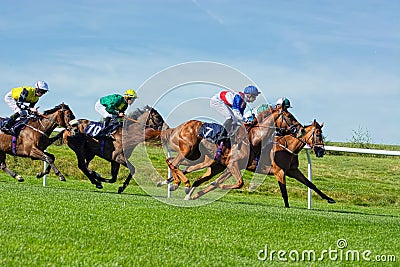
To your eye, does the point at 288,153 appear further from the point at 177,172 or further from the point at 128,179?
the point at 128,179

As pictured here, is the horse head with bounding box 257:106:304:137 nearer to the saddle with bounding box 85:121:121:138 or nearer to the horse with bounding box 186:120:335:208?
the horse with bounding box 186:120:335:208

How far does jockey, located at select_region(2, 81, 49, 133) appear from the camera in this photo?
45.8 feet

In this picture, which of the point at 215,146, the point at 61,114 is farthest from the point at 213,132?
the point at 61,114

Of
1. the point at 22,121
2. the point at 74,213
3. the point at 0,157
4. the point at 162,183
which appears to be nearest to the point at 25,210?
the point at 74,213

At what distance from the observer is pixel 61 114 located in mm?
14055

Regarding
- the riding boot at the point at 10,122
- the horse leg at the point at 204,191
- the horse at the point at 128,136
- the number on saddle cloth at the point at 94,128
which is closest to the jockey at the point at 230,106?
the horse leg at the point at 204,191

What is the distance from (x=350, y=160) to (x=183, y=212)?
17148 mm

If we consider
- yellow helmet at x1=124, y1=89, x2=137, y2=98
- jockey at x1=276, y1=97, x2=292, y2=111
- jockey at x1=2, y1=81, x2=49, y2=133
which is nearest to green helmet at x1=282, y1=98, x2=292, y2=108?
jockey at x1=276, y1=97, x2=292, y2=111

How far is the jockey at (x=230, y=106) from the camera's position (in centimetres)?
1191

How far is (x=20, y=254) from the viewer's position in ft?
16.5

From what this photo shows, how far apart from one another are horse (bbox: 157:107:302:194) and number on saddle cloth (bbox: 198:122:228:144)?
12cm

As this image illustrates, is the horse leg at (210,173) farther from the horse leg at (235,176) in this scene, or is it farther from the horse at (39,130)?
the horse at (39,130)

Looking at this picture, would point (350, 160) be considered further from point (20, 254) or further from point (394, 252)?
point (20, 254)

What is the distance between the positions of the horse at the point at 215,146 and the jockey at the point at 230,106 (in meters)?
0.17
